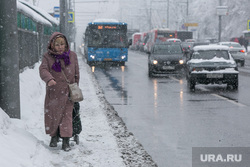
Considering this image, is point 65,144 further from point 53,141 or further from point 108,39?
point 108,39

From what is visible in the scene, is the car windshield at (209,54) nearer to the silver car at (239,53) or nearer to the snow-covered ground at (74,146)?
the snow-covered ground at (74,146)

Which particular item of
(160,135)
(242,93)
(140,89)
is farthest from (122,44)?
(160,135)

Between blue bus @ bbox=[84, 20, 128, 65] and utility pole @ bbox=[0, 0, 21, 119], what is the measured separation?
77.3ft

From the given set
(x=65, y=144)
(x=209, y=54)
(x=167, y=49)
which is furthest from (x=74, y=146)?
(x=167, y=49)

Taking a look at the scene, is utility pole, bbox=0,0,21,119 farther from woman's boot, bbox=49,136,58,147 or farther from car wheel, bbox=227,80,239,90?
car wheel, bbox=227,80,239,90

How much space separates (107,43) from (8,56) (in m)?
23.9

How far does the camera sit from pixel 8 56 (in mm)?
6809

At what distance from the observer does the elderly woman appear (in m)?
6.35

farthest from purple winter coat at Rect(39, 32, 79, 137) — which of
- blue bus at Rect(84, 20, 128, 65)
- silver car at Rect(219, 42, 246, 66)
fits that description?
silver car at Rect(219, 42, 246, 66)

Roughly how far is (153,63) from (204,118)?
40.7 ft

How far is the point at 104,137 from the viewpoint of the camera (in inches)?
303

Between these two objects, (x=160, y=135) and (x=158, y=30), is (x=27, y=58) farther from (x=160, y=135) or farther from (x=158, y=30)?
(x=158, y=30)

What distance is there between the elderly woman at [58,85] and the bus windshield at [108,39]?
2417 centimetres

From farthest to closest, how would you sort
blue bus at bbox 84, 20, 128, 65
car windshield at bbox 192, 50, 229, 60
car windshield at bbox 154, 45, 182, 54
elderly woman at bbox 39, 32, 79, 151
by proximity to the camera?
blue bus at bbox 84, 20, 128, 65 < car windshield at bbox 154, 45, 182, 54 < car windshield at bbox 192, 50, 229, 60 < elderly woman at bbox 39, 32, 79, 151
